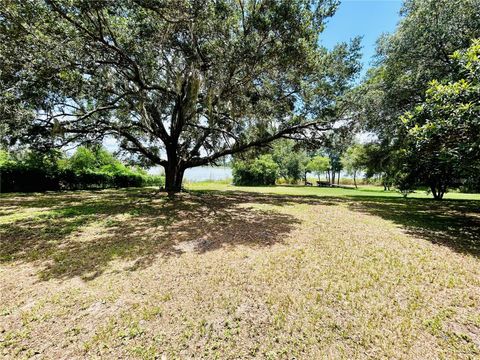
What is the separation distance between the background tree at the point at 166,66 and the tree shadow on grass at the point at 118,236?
4052 millimetres

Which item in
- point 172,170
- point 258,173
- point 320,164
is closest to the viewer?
point 172,170

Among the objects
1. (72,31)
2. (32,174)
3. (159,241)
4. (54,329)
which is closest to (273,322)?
(54,329)

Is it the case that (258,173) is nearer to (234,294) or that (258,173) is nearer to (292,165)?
(292,165)

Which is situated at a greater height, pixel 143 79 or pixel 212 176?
pixel 143 79

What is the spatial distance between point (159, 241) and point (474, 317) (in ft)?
14.2

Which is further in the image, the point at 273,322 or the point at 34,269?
the point at 34,269

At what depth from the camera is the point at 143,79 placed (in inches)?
304

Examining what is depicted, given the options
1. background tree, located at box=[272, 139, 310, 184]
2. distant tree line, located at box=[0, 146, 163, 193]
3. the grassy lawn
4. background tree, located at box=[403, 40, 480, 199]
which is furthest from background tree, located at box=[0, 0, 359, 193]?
background tree, located at box=[272, 139, 310, 184]

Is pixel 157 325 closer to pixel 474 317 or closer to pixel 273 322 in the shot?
pixel 273 322

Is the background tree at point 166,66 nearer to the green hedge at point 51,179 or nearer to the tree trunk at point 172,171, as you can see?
the tree trunk at point 172,171

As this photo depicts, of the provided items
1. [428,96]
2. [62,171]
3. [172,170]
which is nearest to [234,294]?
[428,96]

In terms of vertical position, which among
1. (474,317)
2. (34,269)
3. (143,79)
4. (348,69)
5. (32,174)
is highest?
(348,69)

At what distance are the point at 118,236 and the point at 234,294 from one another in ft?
9.74

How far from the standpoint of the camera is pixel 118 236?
429 centimetres
